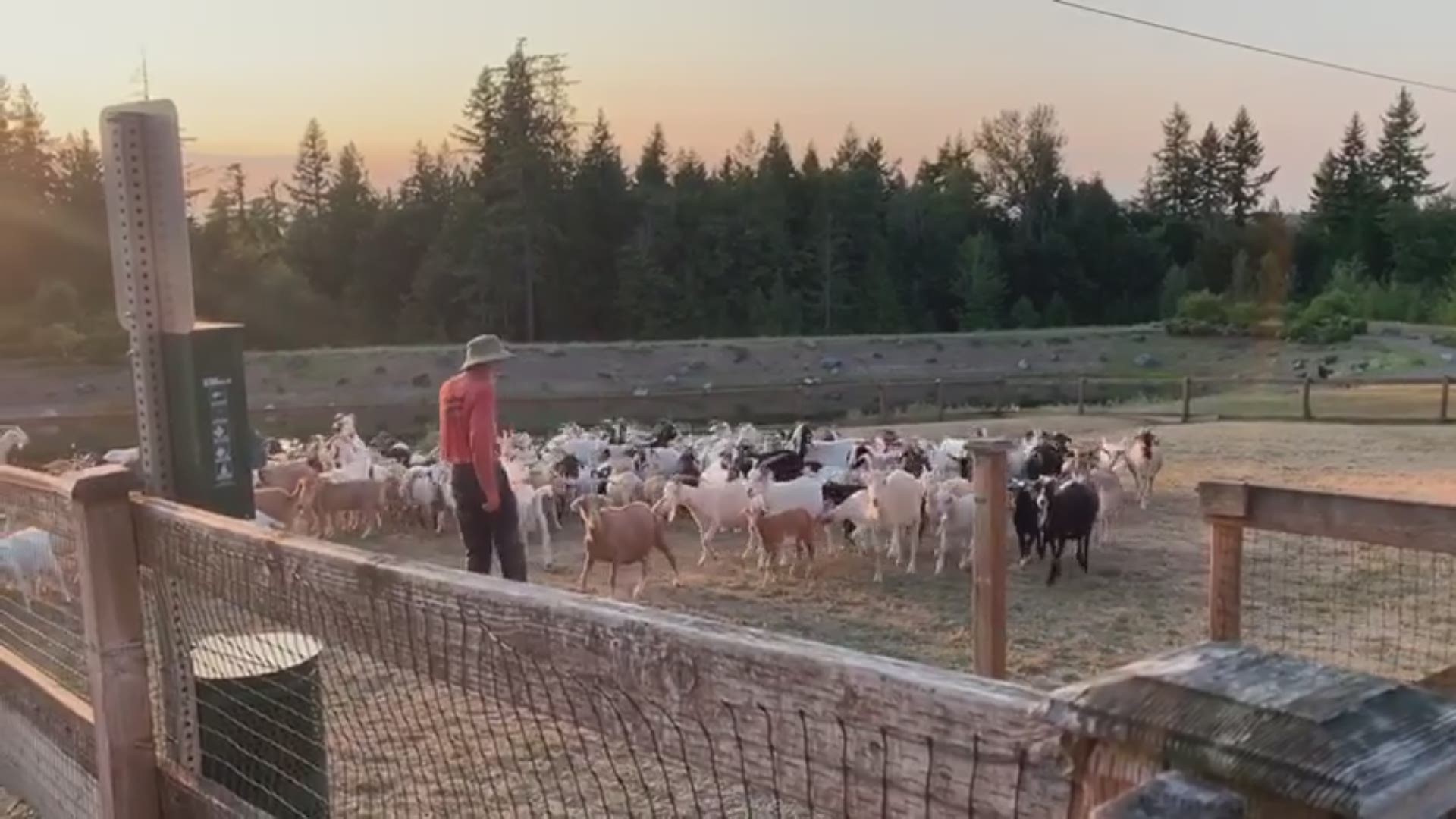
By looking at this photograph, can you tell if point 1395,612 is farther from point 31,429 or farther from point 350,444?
point 31,429

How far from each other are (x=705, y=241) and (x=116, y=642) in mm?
58822

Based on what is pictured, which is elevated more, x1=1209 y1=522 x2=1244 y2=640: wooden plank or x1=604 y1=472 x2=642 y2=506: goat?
x1=1209 y1=522 x2=1244 y2=640: wooden plank

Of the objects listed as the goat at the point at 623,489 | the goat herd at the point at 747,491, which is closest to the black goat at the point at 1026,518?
the goat herd at the point at 747,491

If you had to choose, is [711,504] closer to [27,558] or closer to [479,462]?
[479,462]

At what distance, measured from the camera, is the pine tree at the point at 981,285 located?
208 ft

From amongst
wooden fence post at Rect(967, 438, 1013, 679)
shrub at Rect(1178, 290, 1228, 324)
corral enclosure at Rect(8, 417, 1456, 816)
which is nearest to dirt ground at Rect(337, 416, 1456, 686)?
corral enclosure at Rect(8, 417, 1456, 816)

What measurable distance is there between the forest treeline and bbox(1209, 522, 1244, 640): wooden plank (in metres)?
49.8

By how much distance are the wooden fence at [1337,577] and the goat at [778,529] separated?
12.5ft

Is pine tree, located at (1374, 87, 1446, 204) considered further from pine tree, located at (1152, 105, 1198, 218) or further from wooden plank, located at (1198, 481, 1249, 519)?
wooden plank, located at (1198, 481, 1249, 519)

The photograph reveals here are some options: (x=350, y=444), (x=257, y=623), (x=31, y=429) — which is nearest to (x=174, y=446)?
(x=257, y=623)

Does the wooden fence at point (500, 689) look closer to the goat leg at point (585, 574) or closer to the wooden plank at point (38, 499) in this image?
the wooden plank at point (38, 499)

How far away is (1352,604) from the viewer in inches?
386

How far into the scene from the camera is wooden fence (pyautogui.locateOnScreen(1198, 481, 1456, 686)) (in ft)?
15.8

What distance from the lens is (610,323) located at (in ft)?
198
